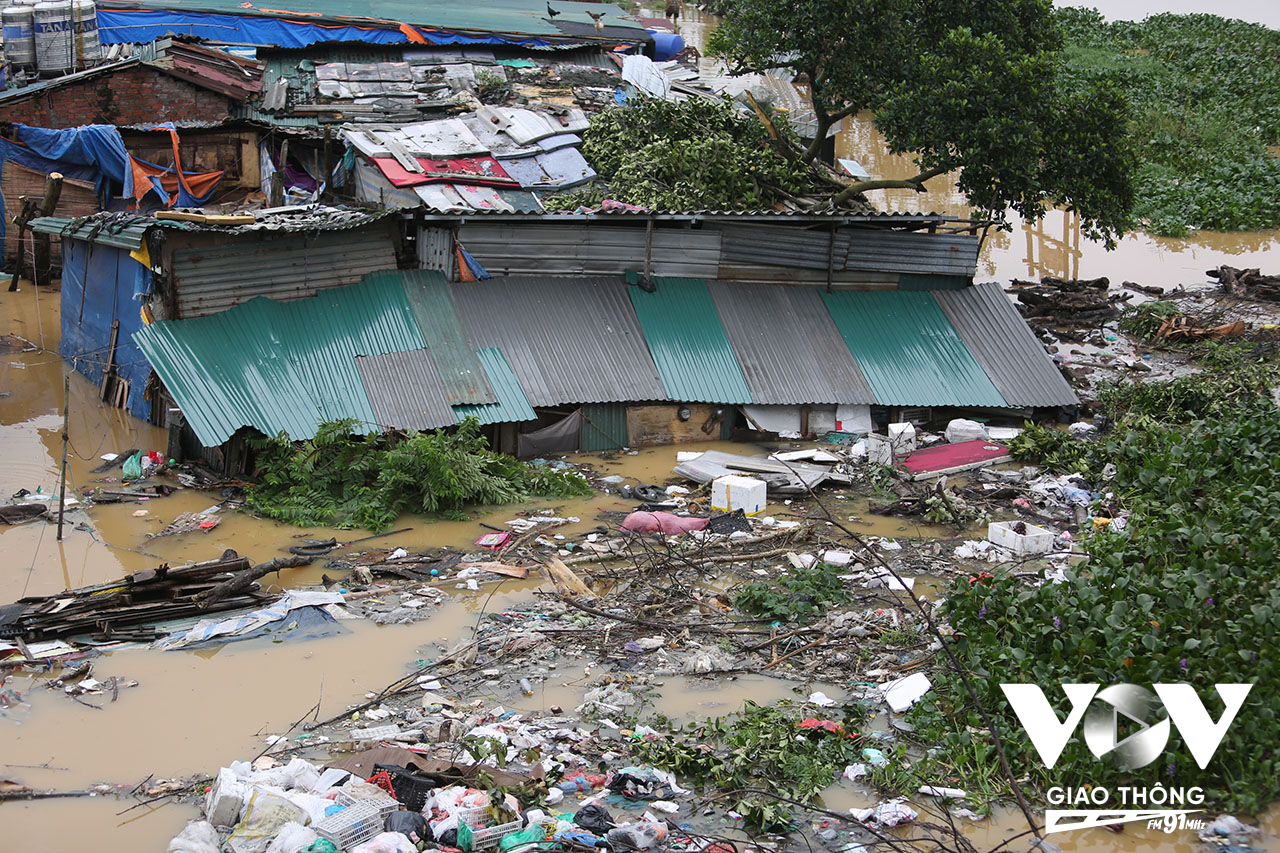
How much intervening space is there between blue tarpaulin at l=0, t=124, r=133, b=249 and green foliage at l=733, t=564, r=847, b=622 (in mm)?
12663

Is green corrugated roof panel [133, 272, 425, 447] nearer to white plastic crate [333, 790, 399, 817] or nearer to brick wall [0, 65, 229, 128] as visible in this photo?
white plastic crate [333, 790, 399, 817]

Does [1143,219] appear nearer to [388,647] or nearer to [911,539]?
[911,539]

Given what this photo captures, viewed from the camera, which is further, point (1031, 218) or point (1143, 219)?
point (1143, 219)

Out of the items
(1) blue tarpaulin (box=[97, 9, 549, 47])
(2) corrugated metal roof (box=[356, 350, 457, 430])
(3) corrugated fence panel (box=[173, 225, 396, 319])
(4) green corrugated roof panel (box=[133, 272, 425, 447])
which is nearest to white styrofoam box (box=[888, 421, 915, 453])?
(2) corrugated metal roof (box=[356, 350, 457, 430])

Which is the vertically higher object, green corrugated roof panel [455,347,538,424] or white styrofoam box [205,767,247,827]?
green corrugated roof panel [455,347,538,424]

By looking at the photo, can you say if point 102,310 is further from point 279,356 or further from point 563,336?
point 563,336

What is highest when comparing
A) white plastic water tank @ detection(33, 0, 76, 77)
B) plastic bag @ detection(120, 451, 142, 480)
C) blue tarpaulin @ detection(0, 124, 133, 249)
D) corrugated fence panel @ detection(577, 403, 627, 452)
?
white plastic water tank @ detection(33, 0, 76, 77)

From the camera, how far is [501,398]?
39.4 ft

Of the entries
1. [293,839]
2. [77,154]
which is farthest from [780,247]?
[77,154]

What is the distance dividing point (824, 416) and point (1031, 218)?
14.5 ft

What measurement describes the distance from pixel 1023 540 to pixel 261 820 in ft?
22.2

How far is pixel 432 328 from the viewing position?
40.7 ft

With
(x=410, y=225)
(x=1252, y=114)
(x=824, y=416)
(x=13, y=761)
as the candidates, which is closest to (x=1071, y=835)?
(x=13, y=761)

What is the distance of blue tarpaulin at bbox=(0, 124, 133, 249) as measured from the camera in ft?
54.6
